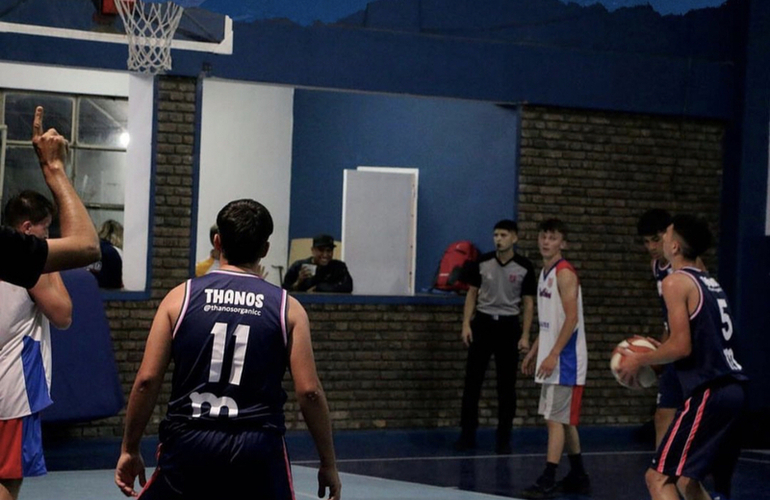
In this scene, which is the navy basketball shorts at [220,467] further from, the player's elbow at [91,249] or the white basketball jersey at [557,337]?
the white basketball jersey at [557,337]

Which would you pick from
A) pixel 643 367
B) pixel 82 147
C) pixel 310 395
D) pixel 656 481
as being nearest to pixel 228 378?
pixel 310 395

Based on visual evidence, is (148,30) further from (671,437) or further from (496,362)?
(671,437)

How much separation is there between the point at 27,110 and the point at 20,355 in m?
8.45

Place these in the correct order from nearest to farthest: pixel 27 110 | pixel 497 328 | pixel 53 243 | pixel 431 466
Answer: pixel 53 243 < pixel 431 466 < pixel 497 328 < pixel 27 110

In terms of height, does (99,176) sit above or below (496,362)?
above

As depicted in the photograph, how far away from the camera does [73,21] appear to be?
10250mm

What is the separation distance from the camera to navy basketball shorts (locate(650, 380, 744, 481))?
18.8 ft

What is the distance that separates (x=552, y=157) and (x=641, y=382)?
18.4 ft

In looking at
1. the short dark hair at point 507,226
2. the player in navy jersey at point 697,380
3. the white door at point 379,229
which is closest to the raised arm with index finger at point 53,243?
the player in navy jersey at point 697,380

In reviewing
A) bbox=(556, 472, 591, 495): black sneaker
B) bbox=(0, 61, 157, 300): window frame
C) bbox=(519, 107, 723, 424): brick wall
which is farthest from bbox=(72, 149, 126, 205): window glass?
bbox=(556, 472, 591, 495): black sneaker

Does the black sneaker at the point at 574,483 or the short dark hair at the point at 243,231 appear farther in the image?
the black sneaker at the point at 574,483

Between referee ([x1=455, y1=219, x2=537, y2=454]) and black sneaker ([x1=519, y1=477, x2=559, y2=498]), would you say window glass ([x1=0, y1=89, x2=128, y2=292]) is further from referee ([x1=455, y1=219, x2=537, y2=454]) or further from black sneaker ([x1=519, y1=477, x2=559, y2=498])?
black sneaker ([x1=519, y1=477, x2=559, y2=498])

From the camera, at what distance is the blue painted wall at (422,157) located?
41.1 feet

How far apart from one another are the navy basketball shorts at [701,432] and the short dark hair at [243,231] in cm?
254
